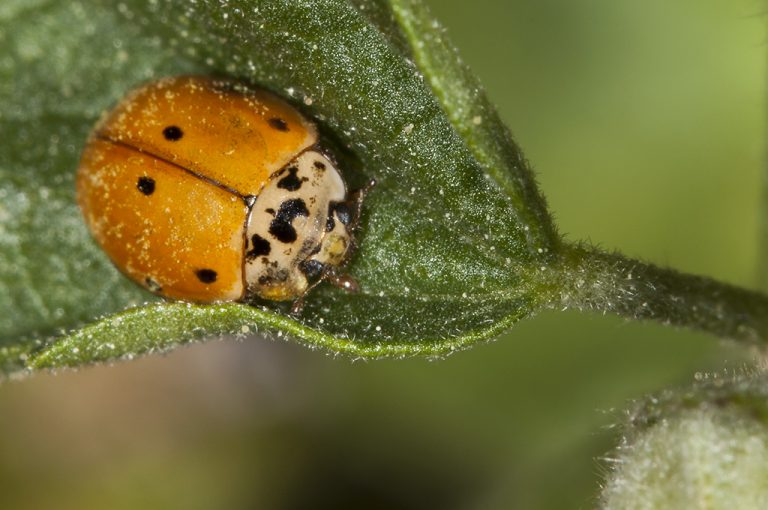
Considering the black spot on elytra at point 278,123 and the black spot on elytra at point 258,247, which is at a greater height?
the black spot on elytra at point 278,123

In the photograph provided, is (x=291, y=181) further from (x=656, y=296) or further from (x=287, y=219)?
(x=656, y=296)

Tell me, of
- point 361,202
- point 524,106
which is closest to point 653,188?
point 524,106

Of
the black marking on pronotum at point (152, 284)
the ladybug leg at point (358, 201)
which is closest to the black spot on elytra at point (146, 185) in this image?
the black marking on pronotum at point (152, 284)

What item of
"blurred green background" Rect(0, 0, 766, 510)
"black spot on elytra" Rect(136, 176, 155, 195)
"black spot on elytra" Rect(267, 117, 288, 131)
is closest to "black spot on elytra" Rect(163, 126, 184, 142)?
"black spot on elytra" Rect(136, 176, 155, 195)

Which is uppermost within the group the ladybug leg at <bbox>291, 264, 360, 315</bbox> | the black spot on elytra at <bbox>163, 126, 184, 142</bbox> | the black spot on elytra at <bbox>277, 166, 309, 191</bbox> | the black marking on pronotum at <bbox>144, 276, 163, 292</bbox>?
the black spot on elytra at <bbox>163, 126, 184, 142</bbox>

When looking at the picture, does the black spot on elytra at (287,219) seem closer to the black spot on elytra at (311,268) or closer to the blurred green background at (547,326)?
the black spot on elytra at (311,268)

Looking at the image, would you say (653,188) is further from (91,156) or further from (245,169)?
(91,156)

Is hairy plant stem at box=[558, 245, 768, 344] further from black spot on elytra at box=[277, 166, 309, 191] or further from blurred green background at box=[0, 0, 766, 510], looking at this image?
blurred green background at box=[0, 0, 766, 510]

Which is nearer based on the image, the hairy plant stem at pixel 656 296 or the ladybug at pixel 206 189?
the hairy plant stem at pixel 656 296
